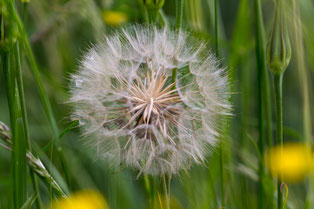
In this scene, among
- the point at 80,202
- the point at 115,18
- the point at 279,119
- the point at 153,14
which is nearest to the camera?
the point at 279,119

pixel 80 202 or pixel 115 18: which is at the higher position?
pixel 115 18

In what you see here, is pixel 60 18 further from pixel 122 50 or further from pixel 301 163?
pixel 301 163

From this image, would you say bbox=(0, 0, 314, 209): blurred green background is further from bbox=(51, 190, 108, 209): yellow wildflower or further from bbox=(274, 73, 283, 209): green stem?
bbox=(274, 73, 283, 209): green stem

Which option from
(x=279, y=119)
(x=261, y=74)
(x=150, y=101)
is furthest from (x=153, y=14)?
(x=279, y=119)

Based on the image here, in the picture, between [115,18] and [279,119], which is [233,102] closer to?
[115,18]

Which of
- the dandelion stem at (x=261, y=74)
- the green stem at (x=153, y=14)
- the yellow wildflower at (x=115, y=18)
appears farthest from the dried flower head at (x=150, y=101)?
the yellow wildflower at (x=115, y=18)

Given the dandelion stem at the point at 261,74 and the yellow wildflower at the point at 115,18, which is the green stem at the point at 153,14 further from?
the yellow wildflower at the point at 115,18

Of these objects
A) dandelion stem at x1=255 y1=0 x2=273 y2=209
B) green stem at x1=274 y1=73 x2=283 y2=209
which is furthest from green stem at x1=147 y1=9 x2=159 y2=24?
green stem at x1=274 y1=73 x2=283 y2=209
